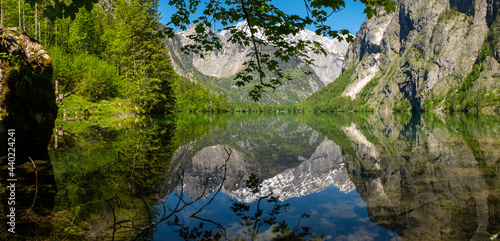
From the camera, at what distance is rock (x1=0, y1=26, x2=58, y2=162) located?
7.60 meters

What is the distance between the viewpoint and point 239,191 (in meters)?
6.14

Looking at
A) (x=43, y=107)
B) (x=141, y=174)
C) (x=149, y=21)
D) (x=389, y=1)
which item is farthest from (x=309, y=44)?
(x=149, y=21)

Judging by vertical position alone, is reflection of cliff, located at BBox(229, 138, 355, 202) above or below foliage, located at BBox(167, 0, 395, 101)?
Answer: below

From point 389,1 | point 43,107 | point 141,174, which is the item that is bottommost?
point 141,174

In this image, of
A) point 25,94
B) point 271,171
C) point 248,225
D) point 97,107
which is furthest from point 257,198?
point 97,107

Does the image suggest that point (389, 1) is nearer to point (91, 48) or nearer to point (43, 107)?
point (43, 107)

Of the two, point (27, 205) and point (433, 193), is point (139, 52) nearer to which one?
point (27, 205)

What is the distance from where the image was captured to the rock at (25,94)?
7.60 metres

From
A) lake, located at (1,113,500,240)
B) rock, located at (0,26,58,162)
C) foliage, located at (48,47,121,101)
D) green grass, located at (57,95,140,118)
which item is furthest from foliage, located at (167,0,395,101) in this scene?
foliage, located at (48,47,121,101)

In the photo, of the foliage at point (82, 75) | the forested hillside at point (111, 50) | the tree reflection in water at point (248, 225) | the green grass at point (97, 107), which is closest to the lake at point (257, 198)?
the tree reflection in water at point (248, 225)

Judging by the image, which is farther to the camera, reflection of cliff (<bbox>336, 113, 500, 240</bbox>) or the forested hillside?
the forested hillside

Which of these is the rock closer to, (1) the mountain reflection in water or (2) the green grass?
(1) the mountain reflection in water

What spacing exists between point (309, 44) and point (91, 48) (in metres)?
47.3

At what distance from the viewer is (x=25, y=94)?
26.1 feet
